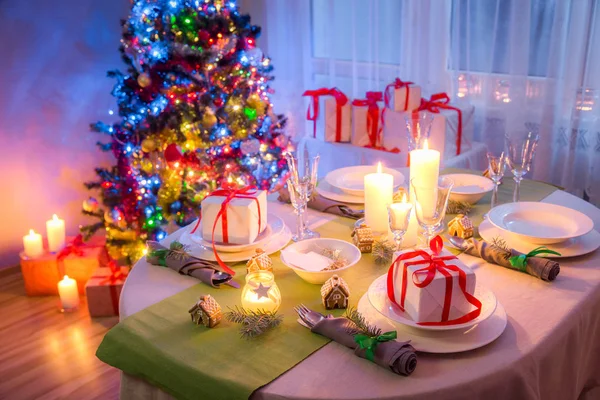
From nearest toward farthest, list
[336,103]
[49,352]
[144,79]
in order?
1. [49,352]
2. [144,79]
3. [336,103]

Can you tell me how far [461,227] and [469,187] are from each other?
35 centimetres

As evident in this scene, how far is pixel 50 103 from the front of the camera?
3252 mm

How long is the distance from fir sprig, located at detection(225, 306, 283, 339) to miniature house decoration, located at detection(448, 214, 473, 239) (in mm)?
593

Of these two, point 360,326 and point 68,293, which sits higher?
point 360,326

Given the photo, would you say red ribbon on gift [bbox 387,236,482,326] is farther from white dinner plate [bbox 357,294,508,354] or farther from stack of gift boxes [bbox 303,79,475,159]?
stack of gift boxes [bbox 303,79,475,159]

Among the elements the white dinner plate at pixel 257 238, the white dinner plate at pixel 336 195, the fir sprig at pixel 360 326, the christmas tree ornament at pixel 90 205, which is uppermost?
the white dinner plate at pixel 336 195

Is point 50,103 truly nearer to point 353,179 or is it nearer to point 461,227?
point 353,179

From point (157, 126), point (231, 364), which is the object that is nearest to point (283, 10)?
point (157, 126)

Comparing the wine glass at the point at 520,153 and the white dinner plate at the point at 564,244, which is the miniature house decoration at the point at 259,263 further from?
the wine glass at the point at 520,153

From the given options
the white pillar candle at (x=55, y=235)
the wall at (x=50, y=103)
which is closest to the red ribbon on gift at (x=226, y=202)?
the white pillar candle at (x=55, y=235)

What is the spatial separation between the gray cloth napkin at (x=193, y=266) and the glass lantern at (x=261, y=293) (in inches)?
5.5

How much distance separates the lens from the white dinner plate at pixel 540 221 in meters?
1.44

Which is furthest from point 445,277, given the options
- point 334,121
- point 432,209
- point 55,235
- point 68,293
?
point 55,235

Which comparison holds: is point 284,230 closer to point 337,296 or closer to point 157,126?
point 337,296
